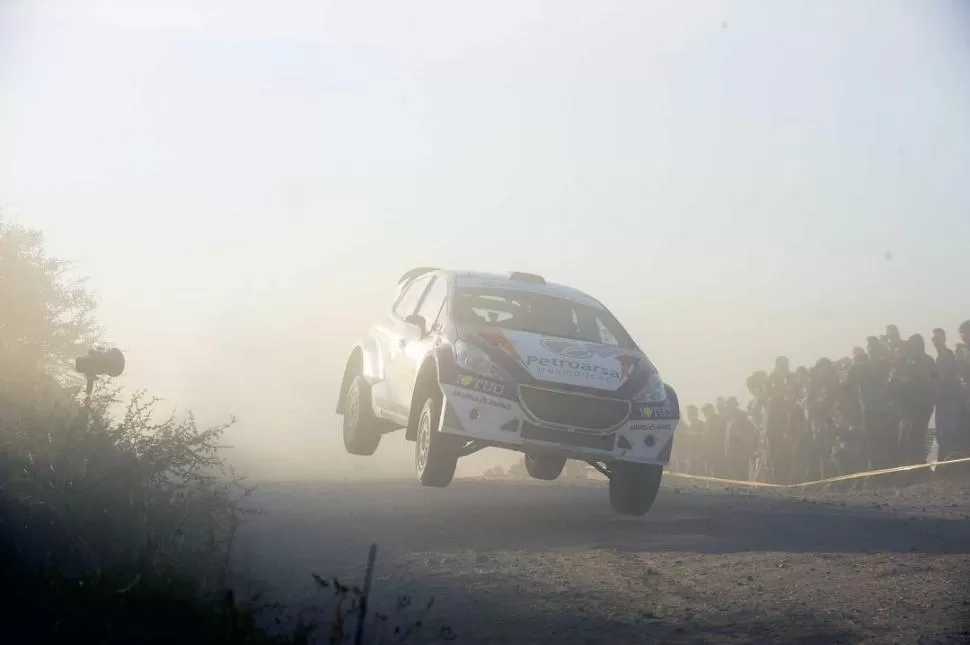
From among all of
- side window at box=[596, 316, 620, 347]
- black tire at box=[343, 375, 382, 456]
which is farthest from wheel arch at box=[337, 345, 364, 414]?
side window at box=[596, 316, 620, 347]

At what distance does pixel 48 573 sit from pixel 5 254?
17.7 m

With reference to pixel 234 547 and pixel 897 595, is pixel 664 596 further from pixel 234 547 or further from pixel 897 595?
pixel 234 547

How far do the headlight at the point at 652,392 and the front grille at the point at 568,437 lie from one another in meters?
0.43

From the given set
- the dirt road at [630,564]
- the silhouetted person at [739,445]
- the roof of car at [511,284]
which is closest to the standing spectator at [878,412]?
the silhouetted person at [739,445]

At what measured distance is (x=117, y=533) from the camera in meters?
6.74

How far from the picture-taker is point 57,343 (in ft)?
69.4

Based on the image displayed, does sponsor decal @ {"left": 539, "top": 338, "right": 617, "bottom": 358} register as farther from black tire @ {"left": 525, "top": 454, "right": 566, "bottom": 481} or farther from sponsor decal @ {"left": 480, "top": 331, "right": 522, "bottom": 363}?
black tire @ {"left": 525, "top": 454, "right": 566, "bottom": 481}

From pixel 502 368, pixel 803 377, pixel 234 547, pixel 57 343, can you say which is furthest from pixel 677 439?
pixel 234 547

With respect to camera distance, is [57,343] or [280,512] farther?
[57,343]

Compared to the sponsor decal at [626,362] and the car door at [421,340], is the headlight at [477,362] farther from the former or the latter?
the sponsor decal at [626,362]

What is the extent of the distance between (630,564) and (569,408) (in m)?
1.80

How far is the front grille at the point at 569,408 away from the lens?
884 cm

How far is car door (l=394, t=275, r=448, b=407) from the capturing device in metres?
9.81

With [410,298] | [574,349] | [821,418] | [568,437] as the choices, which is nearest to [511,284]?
[410,298]
